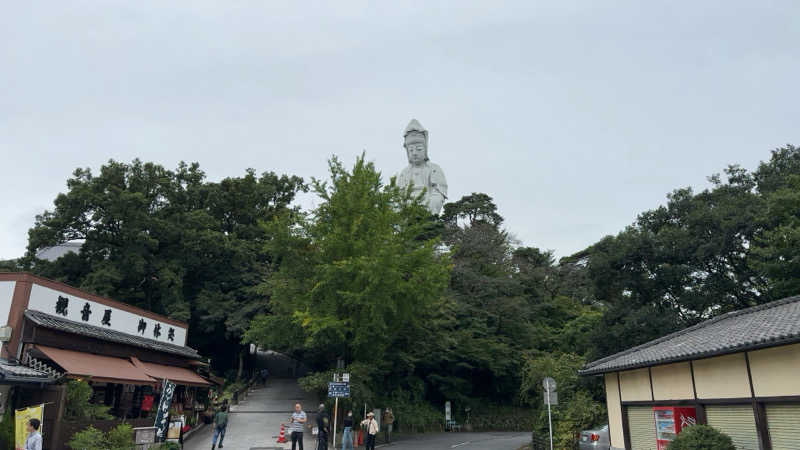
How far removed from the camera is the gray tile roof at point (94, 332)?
637 inches

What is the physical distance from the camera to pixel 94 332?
1877 cm

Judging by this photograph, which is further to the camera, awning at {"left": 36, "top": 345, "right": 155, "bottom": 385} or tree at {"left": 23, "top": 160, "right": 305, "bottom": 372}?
tree at {"left": 23, "top": 160, "right": 305, "bottom": 372}

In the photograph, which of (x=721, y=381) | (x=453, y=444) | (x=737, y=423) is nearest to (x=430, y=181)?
(x=453, y=444)

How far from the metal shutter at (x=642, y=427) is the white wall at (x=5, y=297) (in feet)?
60.0

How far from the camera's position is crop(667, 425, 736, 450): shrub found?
10786 mm

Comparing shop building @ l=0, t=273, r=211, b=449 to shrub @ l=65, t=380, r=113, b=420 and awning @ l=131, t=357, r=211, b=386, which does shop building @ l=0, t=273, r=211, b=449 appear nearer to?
awning @ l=131, t=357, r=211, b=386

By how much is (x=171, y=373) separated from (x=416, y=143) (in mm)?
32691

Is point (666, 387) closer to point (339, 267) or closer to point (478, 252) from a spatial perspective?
point (339, 267)

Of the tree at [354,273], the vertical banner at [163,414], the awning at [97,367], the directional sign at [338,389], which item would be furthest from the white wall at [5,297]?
the directional sign at [338,389]

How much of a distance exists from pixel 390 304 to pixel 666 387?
10.7 meters

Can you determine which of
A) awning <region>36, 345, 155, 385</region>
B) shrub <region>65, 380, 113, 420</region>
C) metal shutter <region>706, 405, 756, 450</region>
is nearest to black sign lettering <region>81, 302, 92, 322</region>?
awning <region>36, 345, 155, 385</region>

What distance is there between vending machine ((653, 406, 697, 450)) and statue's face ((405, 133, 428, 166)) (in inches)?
1520

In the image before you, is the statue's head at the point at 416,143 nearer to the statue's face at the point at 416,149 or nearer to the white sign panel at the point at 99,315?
the statue's face at the point at 416,149

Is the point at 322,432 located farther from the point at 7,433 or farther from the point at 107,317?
the point at 107,317
